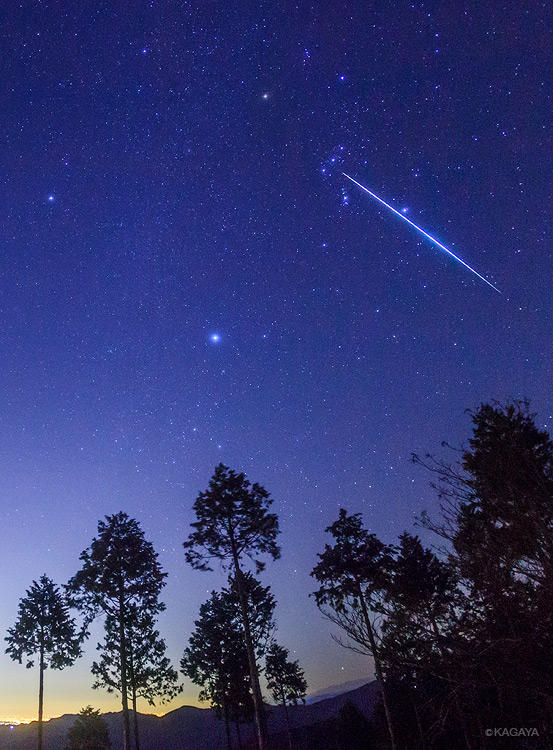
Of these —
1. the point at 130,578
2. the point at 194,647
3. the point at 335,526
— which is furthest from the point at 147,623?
the point at 194,647

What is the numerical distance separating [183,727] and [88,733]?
283 ft

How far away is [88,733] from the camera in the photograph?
42.0 metres

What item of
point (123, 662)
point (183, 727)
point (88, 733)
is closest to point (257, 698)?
point (123, 662)

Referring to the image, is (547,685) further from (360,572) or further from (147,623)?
(147,623)

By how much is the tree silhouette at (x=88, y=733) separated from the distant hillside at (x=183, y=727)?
163ft

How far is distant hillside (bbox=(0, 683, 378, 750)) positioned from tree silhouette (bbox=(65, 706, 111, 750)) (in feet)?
163

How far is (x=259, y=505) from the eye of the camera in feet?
82.1

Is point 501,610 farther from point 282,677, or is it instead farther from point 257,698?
point 282,677

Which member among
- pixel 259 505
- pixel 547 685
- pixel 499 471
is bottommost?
pixel 547 685

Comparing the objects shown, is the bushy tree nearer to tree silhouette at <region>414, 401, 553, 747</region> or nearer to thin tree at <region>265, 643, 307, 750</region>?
tree silhouette at <region>414, 401, 553, 747</region>

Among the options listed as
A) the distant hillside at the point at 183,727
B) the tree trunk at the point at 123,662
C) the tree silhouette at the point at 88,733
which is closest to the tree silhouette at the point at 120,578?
the tree trunk at the point at 123,662

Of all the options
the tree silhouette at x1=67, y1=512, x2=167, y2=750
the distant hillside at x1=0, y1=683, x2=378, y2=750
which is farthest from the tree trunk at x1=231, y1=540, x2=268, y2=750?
the distant hillside at x1=0, y1=683, x2=378, y2=750

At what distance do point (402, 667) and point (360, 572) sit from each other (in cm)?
2026

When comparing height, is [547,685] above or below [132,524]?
below
